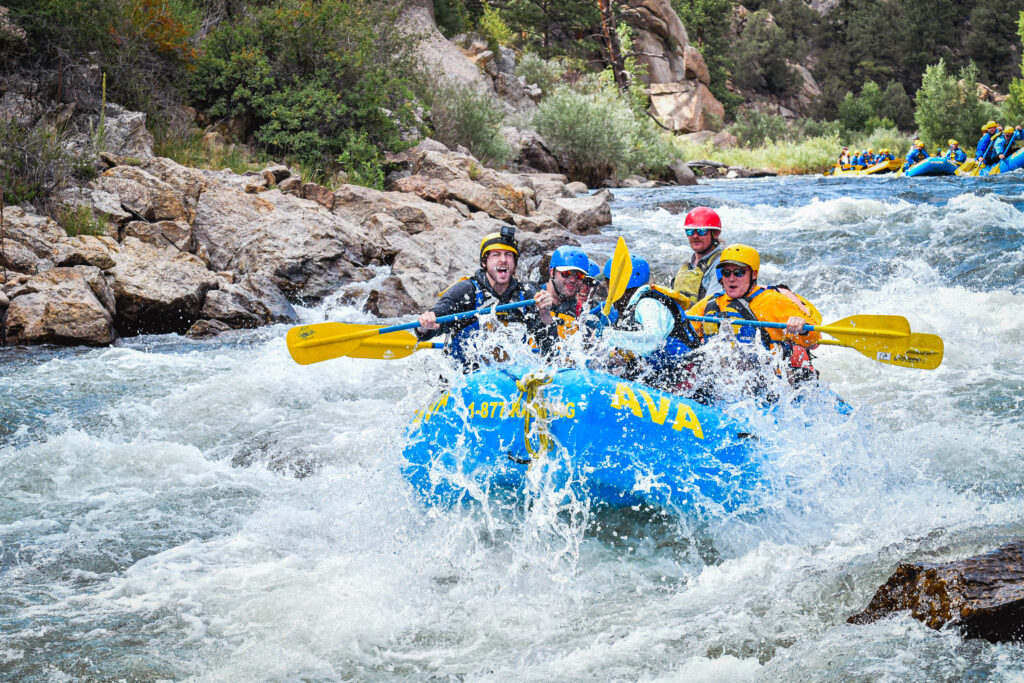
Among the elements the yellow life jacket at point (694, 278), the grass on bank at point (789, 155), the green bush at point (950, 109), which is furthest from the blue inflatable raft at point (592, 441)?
the green bush at point (950, 109)

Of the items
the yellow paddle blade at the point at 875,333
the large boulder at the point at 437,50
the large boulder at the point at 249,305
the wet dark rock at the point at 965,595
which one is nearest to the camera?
the wet dark rock at the point at 965,595

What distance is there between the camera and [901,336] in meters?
4.49

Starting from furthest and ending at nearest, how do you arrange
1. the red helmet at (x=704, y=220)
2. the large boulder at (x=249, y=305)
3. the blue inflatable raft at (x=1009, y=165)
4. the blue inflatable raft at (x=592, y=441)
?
1. the blue inflatable raft at (x=1009, y=165)
2. the large boulder at (x=249, y=305)
3. the red helmet at (x=704, y=220)
4. the blue inflatable raft at (x=592, y=441)

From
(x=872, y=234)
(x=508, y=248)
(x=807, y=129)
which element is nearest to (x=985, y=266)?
(x=872, y=234)

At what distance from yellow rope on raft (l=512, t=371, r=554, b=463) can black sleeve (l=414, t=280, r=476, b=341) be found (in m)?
1.03

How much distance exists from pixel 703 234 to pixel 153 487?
374cm

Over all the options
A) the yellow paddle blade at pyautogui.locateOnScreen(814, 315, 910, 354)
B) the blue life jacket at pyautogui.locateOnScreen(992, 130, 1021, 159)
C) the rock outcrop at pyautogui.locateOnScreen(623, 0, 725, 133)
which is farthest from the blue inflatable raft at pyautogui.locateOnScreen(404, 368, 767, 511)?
the rock outcrop at pyautogui.locateOnScreen(623, 0, 725, 133)

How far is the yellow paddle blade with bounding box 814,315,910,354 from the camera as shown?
442 centimetres

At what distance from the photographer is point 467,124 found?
15.9 meters

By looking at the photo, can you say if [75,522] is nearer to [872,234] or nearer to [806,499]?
[806,499]

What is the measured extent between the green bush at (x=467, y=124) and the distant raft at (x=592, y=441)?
12.3m

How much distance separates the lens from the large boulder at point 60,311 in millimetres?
6859

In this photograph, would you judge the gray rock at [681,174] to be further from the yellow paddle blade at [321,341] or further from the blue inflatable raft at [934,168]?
Result: the yellow paddle blade at [321,341]

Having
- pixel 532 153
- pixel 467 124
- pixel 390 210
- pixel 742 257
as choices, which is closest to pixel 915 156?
pixel 532 153
